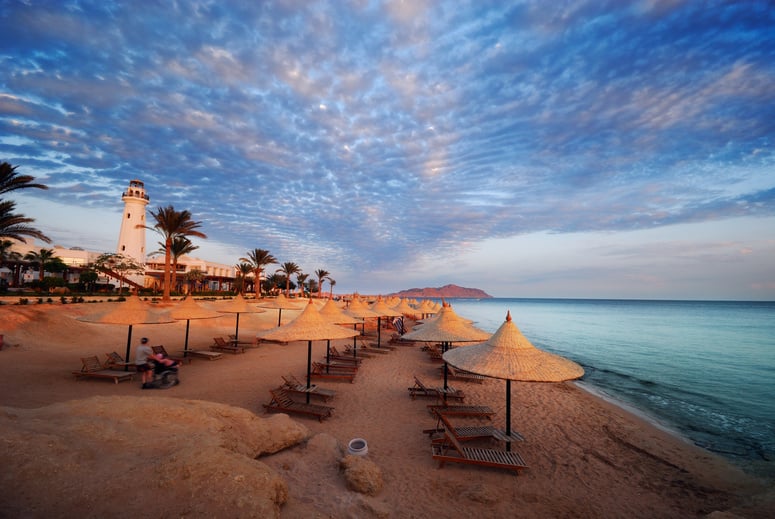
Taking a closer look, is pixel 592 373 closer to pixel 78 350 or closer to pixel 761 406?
pixel 761 406

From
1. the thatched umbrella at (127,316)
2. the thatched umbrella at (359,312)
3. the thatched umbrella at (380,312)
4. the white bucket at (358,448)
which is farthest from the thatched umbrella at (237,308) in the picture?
the white bucket at (358,448)

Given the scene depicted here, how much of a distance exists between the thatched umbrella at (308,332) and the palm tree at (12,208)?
14028 mm

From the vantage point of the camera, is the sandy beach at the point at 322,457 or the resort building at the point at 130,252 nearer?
the sandy beach at the point at 322,457

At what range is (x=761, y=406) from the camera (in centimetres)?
1254

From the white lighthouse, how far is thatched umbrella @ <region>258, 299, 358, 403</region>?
39.2 metres

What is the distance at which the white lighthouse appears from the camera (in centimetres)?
3922

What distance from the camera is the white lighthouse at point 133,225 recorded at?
39.2 meters

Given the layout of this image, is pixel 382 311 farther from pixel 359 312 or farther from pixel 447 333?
pixel 447 333

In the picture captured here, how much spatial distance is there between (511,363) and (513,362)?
0.05 meters

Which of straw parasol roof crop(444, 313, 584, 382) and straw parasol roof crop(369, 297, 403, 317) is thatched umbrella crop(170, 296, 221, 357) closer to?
straw parasol roof crop(369, 297, 403, 317)

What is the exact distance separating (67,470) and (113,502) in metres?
0.75

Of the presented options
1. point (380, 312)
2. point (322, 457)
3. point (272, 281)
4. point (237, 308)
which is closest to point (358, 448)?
point (322, 457)

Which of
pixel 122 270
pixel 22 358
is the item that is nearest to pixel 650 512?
pixel 22 358

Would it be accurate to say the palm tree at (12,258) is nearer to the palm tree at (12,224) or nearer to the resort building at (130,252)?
the resort building at (130,252)
